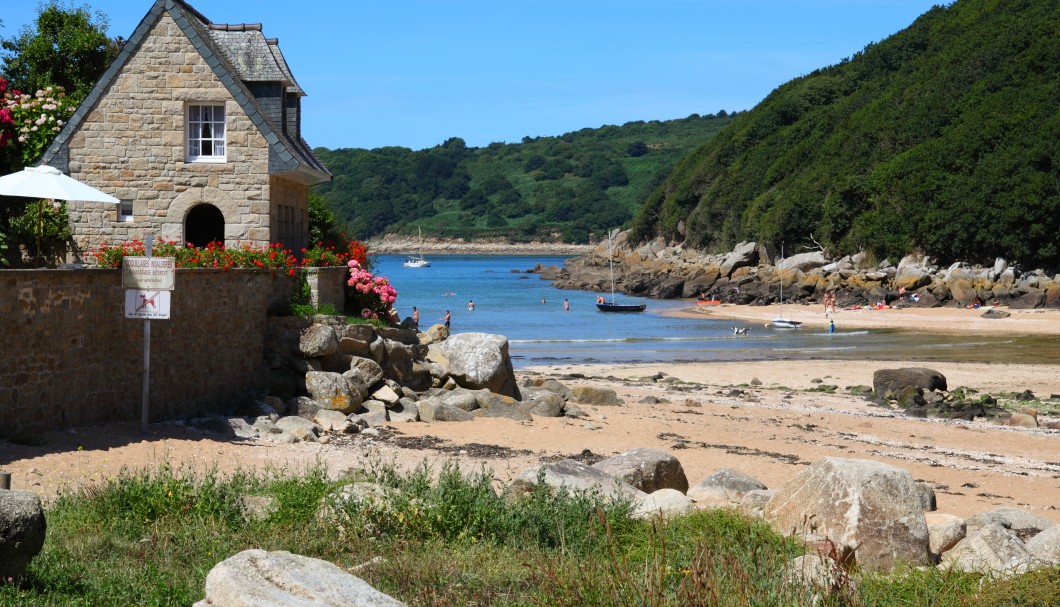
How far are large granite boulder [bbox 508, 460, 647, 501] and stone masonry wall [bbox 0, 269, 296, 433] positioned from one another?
5.67m

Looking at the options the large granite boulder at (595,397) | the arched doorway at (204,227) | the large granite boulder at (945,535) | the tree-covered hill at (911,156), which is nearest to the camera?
the large granite boulder at (945,535)

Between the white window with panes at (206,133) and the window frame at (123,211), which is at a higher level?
the white window with panes at (206,133)

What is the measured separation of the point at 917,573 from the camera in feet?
23.7

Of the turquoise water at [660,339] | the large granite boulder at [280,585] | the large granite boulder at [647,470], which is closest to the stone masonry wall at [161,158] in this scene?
the turquoise water at [660,339]

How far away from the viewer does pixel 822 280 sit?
62094 millimetres

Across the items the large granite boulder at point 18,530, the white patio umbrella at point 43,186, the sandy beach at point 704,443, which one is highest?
the white patio umbrella at point 43,186

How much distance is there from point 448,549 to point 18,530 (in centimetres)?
290

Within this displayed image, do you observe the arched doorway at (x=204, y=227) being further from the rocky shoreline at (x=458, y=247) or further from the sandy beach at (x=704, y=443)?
the rocky shoreline at (x=458, y=247)

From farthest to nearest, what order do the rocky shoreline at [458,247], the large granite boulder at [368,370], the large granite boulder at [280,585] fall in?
1. the rocky shoreline at [458,247]
2. the large granite boulder at [368,370]
3. the large granite boulder at [280,585]

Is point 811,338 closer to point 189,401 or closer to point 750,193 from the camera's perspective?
point 189,401

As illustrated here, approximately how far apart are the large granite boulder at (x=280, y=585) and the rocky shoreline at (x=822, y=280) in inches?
1876

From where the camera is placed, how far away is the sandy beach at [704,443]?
12.2m

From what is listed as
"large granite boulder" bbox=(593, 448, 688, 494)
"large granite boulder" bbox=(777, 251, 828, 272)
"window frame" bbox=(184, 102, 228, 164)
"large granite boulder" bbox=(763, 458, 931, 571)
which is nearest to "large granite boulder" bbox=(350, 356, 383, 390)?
"window frame" bbox=(184, 102, 228, 164)

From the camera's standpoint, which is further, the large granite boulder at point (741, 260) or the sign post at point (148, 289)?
the large granite boulder at point (741, 260)
